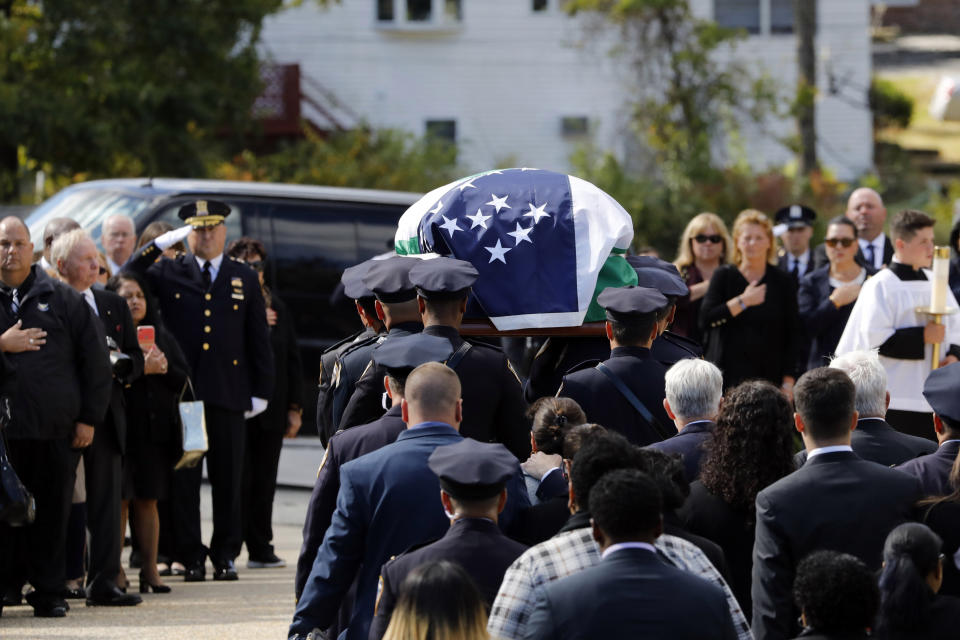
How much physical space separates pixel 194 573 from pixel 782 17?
25.0 metres

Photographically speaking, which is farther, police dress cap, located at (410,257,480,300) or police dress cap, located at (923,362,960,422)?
police dress cap, located at (410,257,480,300)

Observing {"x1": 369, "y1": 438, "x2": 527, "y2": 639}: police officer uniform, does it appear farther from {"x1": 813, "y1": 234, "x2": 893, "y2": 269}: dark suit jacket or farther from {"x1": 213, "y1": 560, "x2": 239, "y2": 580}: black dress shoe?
{"x1": 813, "y1": 234, "x2": 893, "y2": 269}: dark suit jacket

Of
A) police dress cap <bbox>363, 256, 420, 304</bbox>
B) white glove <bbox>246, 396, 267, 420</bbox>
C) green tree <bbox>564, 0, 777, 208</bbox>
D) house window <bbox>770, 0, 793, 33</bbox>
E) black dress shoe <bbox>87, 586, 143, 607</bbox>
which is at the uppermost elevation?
house window <bbox>770, 0, 793, 33</bbox>

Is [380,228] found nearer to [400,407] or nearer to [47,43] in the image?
[400,407]

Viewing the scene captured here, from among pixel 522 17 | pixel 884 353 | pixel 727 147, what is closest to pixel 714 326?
pixel 884 353

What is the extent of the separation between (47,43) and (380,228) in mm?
11056

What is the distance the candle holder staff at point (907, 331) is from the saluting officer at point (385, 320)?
11.2 feet

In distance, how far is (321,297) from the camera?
1329cm

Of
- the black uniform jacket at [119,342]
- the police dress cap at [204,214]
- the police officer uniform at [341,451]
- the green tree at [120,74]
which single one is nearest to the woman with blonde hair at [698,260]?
the police dress cap at [204,214]

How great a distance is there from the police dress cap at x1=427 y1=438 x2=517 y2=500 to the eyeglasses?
6826mm

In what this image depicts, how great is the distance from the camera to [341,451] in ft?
18.8

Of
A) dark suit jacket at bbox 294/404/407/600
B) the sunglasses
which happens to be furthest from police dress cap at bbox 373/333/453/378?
the sunglasses

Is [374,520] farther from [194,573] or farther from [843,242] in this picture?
[843,242]

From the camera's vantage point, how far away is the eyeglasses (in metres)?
11.5
